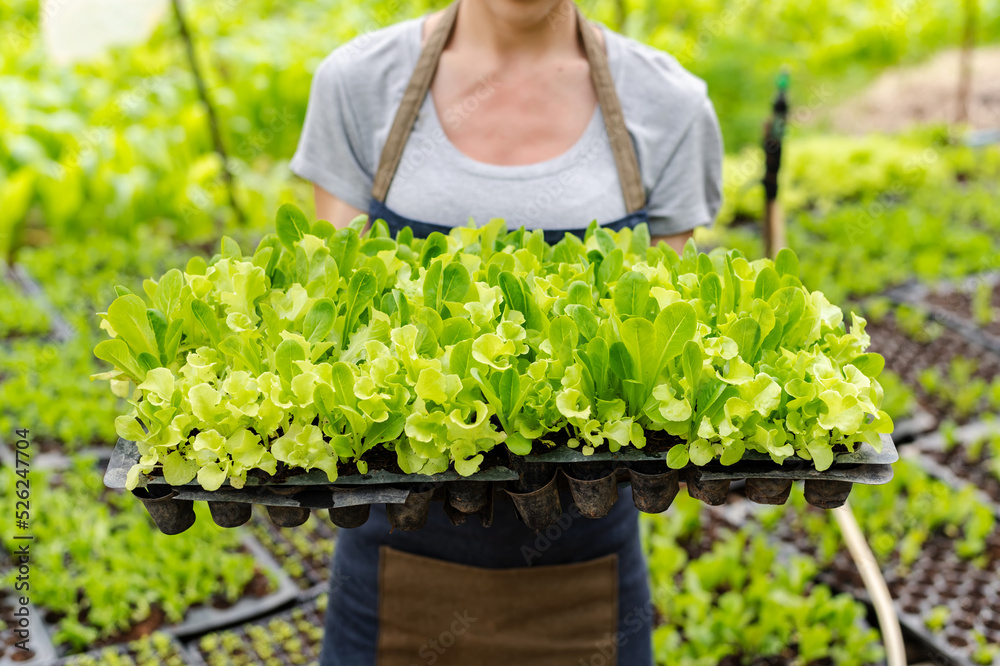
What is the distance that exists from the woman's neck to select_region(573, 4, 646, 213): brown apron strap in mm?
44

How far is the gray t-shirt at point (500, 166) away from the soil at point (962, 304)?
2.90 metres

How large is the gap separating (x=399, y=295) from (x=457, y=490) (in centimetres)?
25

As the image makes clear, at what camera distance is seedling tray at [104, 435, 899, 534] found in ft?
3.06

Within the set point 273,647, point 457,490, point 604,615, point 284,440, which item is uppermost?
point 284,440

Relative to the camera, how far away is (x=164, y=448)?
0.92 m

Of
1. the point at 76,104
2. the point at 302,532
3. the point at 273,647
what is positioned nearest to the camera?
the point at 273,647

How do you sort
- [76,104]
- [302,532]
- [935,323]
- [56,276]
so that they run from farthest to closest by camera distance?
[76,104], [56,276], [935,323], [302,532]

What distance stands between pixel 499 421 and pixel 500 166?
0.70m

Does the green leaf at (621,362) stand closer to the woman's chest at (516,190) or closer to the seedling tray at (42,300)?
the woman's chest at (516,190)

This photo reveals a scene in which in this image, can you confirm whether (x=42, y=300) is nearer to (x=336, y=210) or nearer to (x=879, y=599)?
(x=336, y=210)

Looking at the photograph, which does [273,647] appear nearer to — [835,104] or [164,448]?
[164,448]

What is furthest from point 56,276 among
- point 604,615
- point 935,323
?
point 935,323

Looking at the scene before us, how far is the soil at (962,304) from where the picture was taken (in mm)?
3889

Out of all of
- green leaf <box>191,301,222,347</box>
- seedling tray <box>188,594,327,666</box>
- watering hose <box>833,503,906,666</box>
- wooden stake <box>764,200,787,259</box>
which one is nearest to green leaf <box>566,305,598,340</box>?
green leaf <box>191,301,222,347</box>
